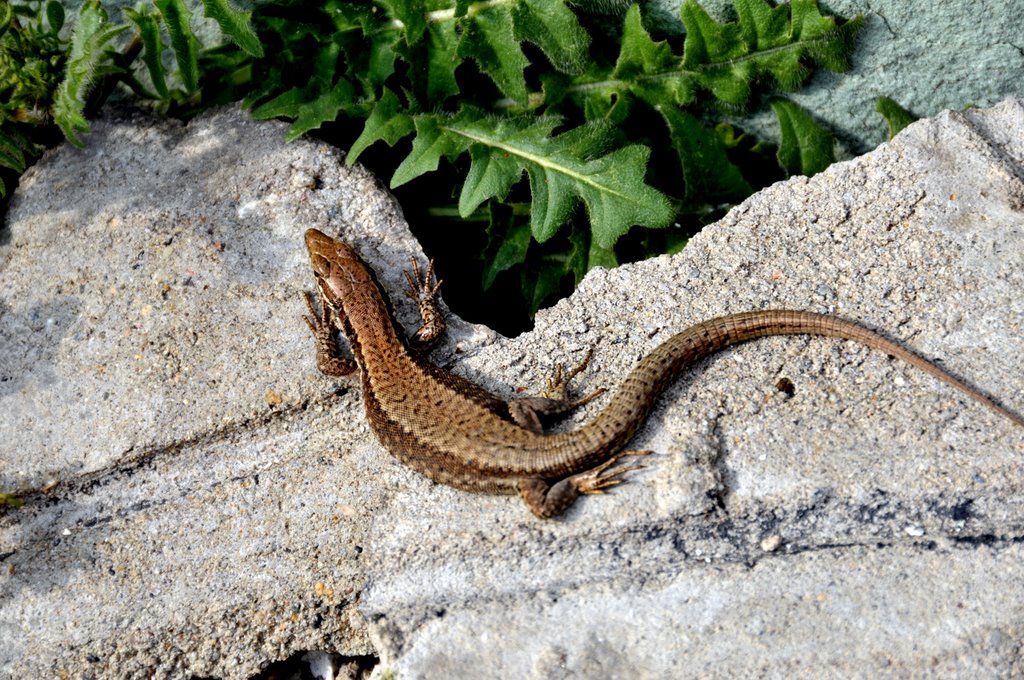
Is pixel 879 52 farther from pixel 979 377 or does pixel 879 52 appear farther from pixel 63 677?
pixel 63 677

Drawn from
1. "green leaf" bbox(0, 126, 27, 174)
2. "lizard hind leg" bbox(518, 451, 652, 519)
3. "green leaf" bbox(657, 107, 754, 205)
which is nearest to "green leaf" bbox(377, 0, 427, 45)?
"green leaf" bbox(657, 107, 754, 205)

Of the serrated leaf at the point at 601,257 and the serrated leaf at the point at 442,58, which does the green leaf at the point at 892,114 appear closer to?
the serrated leaf at the point at 601,257

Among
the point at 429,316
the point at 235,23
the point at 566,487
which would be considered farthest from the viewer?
the point at 429,316

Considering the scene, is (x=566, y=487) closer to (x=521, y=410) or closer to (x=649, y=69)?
(x=521, y=410)

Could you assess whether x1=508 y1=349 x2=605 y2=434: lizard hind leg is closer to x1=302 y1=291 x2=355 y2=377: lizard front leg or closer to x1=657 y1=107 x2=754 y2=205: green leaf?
x1=302 y1=291 x2=355 y2=377: lizard front leg

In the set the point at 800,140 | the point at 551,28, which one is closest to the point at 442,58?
the point at 551,28

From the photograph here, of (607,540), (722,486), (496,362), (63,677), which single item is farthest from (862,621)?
(63,677)
